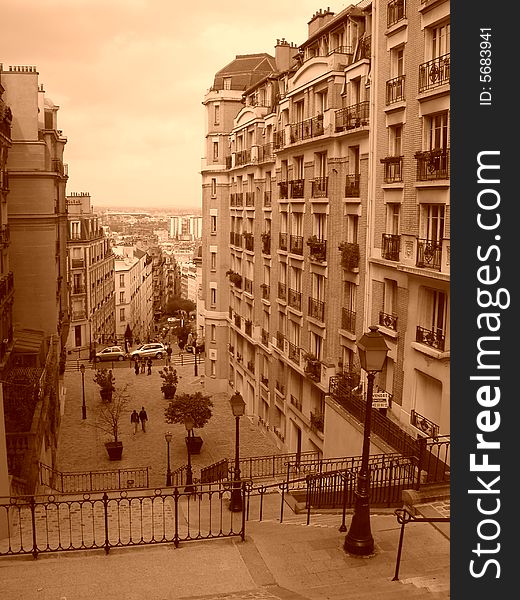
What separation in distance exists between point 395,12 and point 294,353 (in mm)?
16421

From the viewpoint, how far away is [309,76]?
29.1 meters

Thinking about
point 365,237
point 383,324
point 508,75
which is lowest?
point 383,324

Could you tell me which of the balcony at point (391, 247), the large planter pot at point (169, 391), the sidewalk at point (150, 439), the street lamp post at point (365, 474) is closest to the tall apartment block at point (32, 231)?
the sidewalk at point (150, 439)

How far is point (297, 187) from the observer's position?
3102 cm

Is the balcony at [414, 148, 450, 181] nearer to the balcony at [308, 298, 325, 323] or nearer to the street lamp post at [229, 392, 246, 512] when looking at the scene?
the street lamp post at [229, 392, 246, 512]

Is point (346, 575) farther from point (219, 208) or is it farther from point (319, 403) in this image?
point (219, 208)

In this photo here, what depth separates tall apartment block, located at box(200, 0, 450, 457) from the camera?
19.9 metres

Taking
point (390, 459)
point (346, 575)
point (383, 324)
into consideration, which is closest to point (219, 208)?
point (383, 324)

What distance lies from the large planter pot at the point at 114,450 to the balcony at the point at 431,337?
18235 millimetres

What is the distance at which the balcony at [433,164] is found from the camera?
18953 millimetres

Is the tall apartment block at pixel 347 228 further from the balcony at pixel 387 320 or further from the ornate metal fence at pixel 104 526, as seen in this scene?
the ornate metal fence at pixel 104 526

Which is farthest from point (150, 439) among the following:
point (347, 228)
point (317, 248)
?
point (347, 228)

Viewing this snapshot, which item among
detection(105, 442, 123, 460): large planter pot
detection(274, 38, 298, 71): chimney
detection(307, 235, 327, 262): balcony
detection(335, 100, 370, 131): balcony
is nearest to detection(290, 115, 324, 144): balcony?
detection(335, 100, 370, 131): balcony

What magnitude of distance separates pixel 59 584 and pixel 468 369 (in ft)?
24.9
